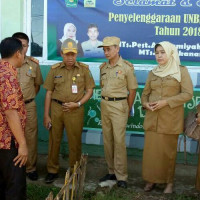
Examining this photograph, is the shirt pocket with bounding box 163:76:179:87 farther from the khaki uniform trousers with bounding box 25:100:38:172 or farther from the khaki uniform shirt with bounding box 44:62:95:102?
the khaki uniform trousers with bounding box 25:100:38:172

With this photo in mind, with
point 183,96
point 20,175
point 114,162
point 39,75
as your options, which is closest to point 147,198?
point 114,162

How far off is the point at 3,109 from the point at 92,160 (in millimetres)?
2793

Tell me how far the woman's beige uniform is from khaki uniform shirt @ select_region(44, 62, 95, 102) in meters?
0.80

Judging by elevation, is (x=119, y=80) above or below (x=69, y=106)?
above

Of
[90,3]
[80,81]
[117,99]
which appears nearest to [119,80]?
[117,99]

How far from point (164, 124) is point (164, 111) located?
15cm

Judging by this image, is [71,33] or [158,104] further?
[71,33]

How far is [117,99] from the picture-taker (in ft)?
14.7

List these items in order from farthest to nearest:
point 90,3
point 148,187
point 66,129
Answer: point 90,3 → point 66,129 → point 148,187

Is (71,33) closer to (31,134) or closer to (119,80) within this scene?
(119,80)

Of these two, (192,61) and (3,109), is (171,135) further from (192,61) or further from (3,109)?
(3,109)

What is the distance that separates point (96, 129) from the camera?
5.50 m

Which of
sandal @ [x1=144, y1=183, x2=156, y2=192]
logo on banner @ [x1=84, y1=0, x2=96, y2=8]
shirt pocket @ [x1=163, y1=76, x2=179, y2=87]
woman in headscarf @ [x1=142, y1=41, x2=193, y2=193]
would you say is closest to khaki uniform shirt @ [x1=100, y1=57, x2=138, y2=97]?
woman in headscarf @ [x1=142, y1=41, x2=193, y2=193]

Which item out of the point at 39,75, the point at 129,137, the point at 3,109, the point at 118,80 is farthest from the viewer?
the point at 129,137
